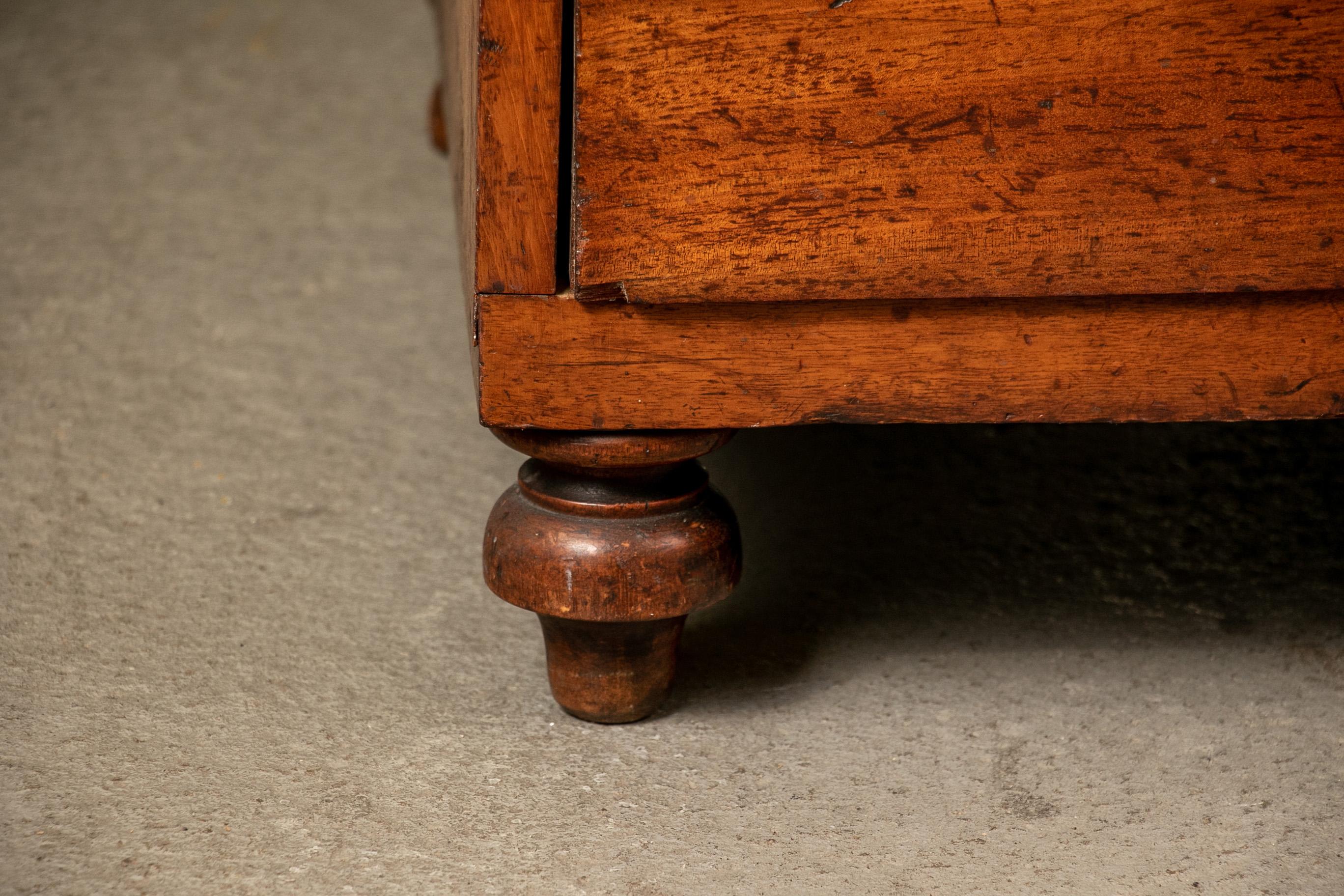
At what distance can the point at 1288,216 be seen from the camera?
2.53 ft

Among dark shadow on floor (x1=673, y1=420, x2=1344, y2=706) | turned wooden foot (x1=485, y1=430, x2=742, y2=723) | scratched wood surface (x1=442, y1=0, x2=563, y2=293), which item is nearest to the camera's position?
scratched wood surface (x1=442, y1=0, x2=563, y2=293)

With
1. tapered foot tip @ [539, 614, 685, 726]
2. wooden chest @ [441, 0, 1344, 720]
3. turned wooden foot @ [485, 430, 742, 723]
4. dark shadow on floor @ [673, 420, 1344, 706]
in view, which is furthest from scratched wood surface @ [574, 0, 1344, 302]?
dark shadow on floor @ [673, 420, 1344, 706]

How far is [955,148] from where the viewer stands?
0.76 m

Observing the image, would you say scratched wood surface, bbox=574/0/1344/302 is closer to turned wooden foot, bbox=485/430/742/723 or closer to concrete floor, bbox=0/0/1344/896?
turned wooden foot, bbox=485/430/742/723

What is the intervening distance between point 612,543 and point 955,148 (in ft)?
1.10

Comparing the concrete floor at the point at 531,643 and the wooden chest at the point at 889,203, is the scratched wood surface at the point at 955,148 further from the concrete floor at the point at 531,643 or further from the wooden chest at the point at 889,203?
the concrete floor at the point at 531,643

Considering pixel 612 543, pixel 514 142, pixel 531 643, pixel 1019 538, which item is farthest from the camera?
pixel 1019 538

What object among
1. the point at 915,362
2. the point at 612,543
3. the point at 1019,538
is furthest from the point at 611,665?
the point at 1019,538

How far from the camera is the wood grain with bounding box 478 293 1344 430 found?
0.81 m

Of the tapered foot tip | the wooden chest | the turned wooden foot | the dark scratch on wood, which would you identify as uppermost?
the wooden chest

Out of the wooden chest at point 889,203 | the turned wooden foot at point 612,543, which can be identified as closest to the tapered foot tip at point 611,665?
the turned wooden foot at point 612,543

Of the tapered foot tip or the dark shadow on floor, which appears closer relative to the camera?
the tapered foot tip

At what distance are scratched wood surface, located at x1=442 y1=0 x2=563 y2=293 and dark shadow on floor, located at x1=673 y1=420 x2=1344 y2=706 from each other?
41 cm

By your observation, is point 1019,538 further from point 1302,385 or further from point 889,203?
point 889,203
